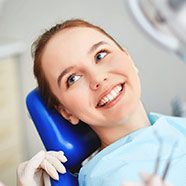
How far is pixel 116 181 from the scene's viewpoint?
0.99m

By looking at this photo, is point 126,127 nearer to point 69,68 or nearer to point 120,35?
point 69,68

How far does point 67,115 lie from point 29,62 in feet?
4.35

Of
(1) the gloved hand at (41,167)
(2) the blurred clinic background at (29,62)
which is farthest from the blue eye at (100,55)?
(2) the blurred clinic background at (29,62)

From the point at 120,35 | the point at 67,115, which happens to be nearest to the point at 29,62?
the point at 120,35

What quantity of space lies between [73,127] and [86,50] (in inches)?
9.9

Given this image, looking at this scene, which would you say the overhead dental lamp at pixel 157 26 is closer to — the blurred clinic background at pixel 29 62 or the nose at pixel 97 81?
the nose at pixel 97 81

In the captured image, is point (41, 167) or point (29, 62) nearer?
point (41, 167)

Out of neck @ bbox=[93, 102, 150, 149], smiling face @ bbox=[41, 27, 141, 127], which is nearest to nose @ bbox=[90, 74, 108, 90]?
smiling face @ bbox=[41, 27, 141, 127]

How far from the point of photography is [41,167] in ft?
3.76

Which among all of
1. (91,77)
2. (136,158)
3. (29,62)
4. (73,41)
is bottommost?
(136,158)

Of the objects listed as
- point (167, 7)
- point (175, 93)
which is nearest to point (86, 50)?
point (167, 7)

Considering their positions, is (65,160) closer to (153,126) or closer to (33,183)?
(33,183)

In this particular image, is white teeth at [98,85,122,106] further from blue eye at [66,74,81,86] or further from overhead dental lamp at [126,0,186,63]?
overhead dental lamp at [126,0,186,63]

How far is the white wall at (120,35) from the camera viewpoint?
7.51 feet
